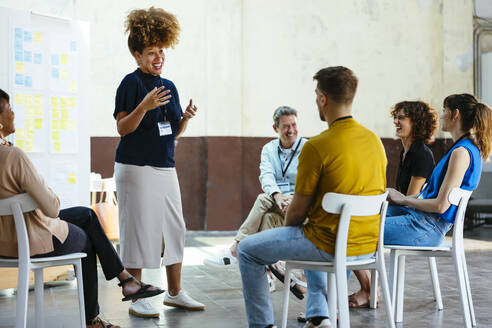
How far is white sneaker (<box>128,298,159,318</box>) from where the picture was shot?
356 centimetres

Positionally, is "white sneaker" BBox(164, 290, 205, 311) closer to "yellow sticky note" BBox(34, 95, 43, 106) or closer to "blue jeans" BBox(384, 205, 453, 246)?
"blue jeans" BBox(384, 205, 453, 246)

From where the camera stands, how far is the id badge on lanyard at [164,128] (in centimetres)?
355

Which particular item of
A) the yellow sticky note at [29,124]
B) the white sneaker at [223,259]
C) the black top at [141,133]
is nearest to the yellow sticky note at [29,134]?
the yellow sticky note at [29,124]

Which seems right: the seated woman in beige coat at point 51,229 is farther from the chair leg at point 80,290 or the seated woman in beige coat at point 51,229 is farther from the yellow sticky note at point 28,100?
the yellow sticky note at point 28,100

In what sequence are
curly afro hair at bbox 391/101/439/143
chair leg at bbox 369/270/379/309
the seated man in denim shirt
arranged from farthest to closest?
the seated man in denim shirt < curly afro hair at bbox 391/101/439/143 < chair leg at bbox 369/270/379/309

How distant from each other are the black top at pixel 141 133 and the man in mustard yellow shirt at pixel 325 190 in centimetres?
109

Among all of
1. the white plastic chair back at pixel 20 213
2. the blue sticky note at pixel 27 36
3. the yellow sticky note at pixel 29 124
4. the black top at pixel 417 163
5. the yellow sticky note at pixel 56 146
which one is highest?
the blue sticky note at pixel 27 36

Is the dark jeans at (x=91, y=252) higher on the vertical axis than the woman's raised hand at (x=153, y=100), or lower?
lower

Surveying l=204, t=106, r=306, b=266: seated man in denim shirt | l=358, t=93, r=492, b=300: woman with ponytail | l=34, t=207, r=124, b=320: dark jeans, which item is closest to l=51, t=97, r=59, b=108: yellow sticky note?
l=204, t=106, r=306, b=266: seated man in denim shirt

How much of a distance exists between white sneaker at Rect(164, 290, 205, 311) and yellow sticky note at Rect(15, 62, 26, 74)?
2.05 m

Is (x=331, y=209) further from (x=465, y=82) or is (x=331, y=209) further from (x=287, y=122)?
(x=465, y=82)

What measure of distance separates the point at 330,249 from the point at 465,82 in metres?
7.58

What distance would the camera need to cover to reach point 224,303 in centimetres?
402

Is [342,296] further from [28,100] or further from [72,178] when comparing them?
[28,100]
